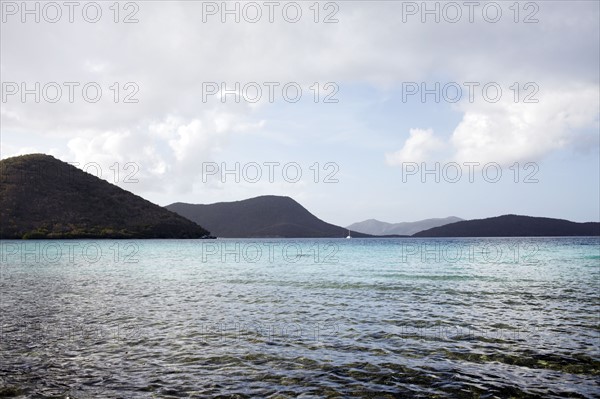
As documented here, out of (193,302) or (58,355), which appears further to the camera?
(193,302)

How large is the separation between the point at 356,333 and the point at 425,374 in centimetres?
567

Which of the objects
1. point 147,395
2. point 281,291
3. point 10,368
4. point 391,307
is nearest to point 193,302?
point 281,291

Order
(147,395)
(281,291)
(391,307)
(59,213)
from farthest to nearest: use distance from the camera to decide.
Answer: (59,213), (281,291), (391,307), (147,395)

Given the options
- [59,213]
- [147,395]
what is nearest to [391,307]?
[147,395]

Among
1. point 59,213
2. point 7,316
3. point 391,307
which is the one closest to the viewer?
point 7,316

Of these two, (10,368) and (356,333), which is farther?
(356,333)

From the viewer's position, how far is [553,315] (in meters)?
22.9

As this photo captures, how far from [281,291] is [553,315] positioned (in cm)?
1832

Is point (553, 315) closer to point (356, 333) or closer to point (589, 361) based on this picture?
point (589, 361)

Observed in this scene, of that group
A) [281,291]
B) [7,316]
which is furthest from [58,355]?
[281,291]

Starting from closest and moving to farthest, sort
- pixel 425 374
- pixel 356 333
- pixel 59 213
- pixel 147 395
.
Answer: pixel 147 395 → pixel 425 374 → pixel 356 333 → pixel 59 213

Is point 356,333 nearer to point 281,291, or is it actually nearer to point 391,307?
point 391,307

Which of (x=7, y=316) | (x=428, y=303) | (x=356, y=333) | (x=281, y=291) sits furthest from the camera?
(x=281, y=291)

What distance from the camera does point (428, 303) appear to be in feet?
89.0
